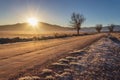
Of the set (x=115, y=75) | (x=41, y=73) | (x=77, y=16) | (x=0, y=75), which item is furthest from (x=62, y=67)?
(x=77, y=16)

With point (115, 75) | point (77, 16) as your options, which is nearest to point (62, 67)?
point (115, 75)

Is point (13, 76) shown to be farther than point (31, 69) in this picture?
No

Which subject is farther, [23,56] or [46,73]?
[23,56]

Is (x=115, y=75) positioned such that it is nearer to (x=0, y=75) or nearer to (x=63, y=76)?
(x=63, y=76)

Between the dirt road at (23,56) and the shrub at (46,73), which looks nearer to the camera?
the shrub at (46,73)

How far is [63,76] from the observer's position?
33.4 ft

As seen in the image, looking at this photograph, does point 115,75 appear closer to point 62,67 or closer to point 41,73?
point 62,67

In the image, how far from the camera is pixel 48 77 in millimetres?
9789

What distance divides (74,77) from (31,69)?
263 cm

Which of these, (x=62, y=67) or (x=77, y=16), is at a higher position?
(x=77, y=16)

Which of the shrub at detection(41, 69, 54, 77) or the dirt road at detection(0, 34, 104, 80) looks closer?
the shrub at detection(41, 69, 54, 77)

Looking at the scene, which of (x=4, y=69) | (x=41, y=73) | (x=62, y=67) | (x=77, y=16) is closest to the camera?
(x=41, y=73)

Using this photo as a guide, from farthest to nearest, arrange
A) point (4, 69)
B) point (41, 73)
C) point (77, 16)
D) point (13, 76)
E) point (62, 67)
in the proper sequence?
point (77, 16) < point (62, 67) < point (4, 69) < point (41, 73) < point (13, 76)

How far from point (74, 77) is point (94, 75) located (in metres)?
1.41
